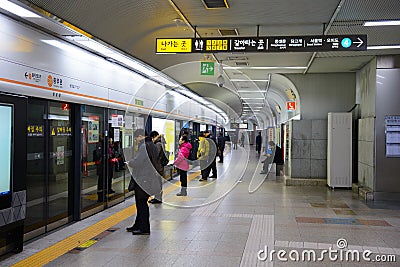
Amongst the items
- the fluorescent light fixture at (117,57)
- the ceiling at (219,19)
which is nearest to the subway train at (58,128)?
the fluorescent light fixture at (117,57)

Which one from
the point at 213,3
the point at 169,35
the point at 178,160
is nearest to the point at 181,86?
the point at 178,160

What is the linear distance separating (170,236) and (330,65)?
24.7 ft

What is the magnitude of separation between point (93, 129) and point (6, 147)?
296cm

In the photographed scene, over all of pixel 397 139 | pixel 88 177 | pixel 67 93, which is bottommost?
pixel 88 177

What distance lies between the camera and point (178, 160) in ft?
35.3

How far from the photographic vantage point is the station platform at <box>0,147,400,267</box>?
5.36m

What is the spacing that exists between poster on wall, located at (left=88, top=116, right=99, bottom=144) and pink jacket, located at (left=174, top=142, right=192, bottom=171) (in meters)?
2.78

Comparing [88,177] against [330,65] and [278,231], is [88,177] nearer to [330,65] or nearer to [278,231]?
[278,231]

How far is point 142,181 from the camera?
21.8 feet

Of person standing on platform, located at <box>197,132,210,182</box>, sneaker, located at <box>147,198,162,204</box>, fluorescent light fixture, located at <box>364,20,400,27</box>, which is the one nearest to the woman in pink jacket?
sneaker, located at <box>147,198,162,204</box>

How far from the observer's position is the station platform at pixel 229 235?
17.6 feet

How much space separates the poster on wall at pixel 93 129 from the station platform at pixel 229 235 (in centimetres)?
147

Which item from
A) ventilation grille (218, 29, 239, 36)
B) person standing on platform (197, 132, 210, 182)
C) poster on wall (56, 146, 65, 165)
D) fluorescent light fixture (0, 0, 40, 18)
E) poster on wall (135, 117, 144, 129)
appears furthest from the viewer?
person standing on platform (197, 132, 210, 182)

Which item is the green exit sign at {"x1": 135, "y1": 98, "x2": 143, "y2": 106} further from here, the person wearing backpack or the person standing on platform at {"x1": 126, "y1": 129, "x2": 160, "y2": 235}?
the person standing on platform at {"x1": 126, "y1": 129, "x2": 160, "y2": 235}
